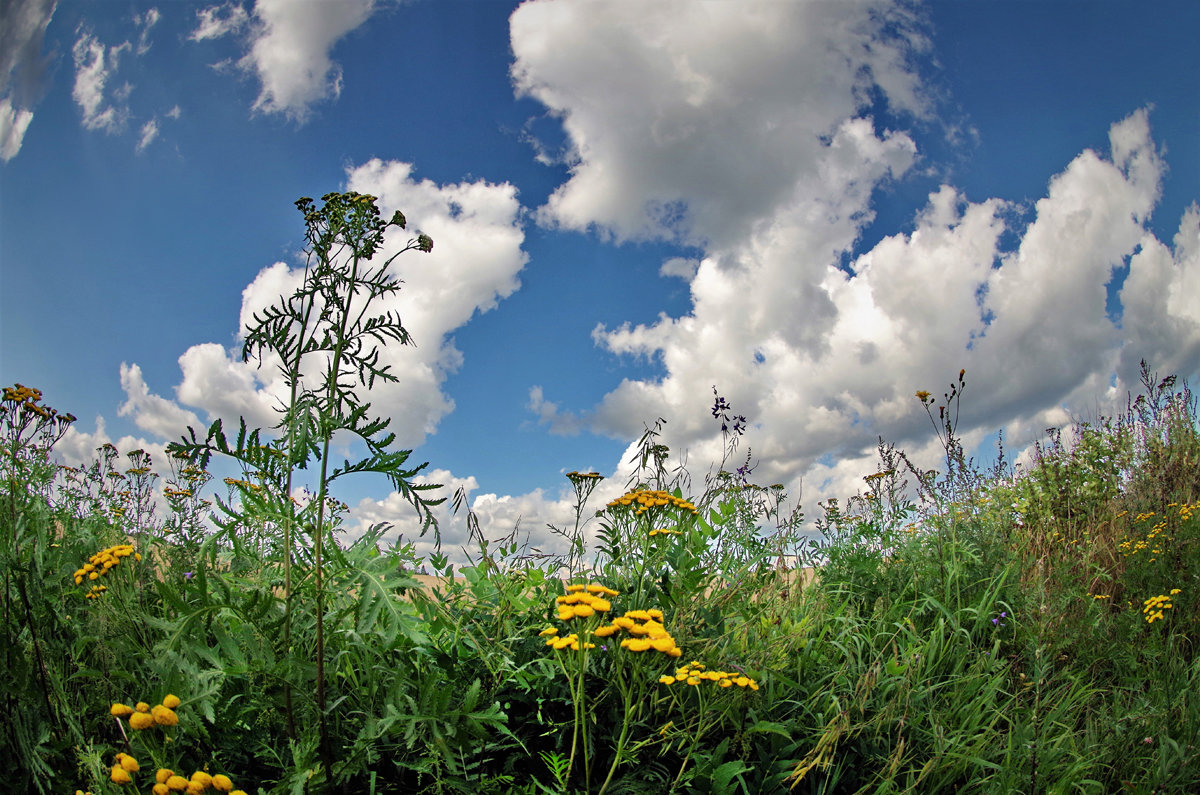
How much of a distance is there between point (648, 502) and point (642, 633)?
1.09 meters

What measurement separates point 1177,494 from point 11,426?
35.4 feet

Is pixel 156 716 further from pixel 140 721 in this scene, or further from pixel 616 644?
pixel 616 644

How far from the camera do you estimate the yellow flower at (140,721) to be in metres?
1.54

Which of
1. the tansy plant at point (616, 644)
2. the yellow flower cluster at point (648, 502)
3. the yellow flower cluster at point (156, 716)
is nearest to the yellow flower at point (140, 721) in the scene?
the yellow flower cluster at point (156, 716)

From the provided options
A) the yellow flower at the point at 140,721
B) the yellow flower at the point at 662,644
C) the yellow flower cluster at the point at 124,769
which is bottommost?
the yellow flower cluster at the point at 124,769

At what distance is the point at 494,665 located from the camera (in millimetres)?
2256

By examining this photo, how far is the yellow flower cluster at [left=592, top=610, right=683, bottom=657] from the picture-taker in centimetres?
174

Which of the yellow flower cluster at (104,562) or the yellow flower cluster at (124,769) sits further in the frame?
the yellow flower cluster at (104,562)

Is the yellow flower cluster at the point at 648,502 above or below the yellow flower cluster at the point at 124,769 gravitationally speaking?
above

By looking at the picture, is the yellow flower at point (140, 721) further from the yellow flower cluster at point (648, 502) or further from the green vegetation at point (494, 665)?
the yellow flower cluster at point (648, 502)

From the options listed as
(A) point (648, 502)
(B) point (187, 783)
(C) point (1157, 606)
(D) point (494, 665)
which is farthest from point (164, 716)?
(C) point (1157, 606)

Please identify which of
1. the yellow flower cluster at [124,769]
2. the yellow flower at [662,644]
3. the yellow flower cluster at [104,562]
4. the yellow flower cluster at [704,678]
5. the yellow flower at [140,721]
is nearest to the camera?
the yellow flower cluster at [124,769]

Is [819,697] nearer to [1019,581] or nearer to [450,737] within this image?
[450,737]

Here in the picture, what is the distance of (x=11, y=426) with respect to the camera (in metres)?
3.83
